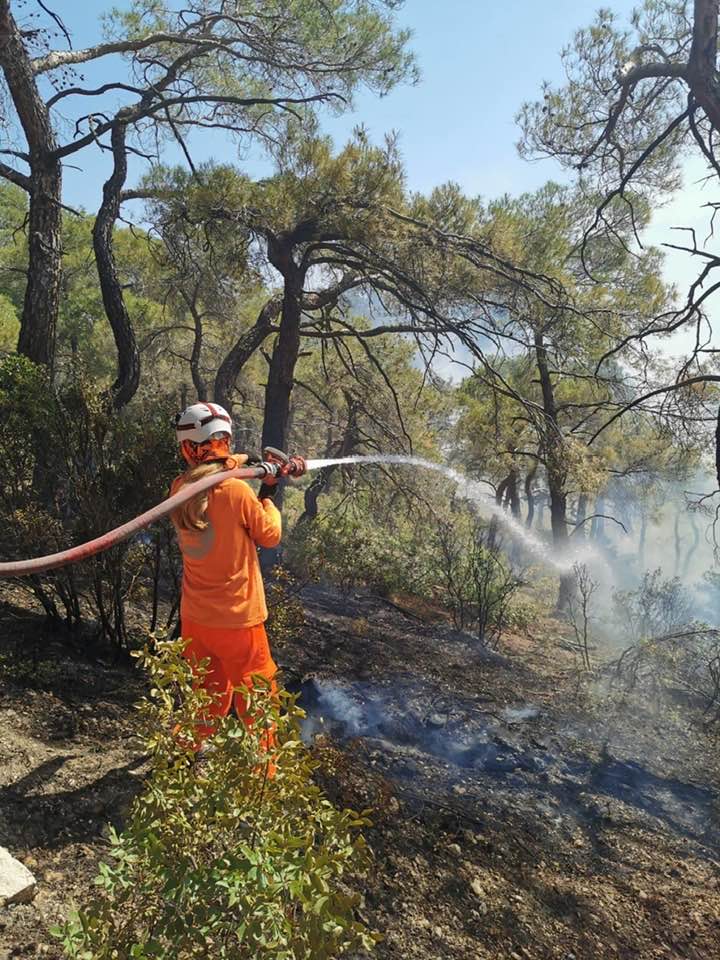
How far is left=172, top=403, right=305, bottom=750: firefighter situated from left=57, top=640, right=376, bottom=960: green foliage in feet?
3.50

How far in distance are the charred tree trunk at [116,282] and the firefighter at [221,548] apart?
4406 mm

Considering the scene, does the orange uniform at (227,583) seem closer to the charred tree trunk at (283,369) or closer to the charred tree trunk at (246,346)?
the charred tree trunk at (283,369)

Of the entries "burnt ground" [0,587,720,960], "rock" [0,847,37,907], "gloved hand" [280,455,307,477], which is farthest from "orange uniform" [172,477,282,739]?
"rock" [0,847,37,907]

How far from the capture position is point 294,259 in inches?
311

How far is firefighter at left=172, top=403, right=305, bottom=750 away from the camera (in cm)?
245

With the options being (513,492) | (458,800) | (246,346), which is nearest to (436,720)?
(458,800)

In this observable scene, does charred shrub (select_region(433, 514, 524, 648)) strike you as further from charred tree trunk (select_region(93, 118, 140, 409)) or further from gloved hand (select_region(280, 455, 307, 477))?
gloved hand (select_region(280, 455, 307, 477))

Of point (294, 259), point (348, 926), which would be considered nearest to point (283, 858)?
point (348, 926)

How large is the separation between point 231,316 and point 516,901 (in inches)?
460

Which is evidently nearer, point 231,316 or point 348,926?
point 348,926

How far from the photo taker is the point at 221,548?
2.48 m

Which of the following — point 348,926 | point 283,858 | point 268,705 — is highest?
point 268,705

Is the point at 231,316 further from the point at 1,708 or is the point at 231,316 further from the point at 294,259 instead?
the point at 1,708

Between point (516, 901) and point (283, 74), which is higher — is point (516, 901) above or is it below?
below
